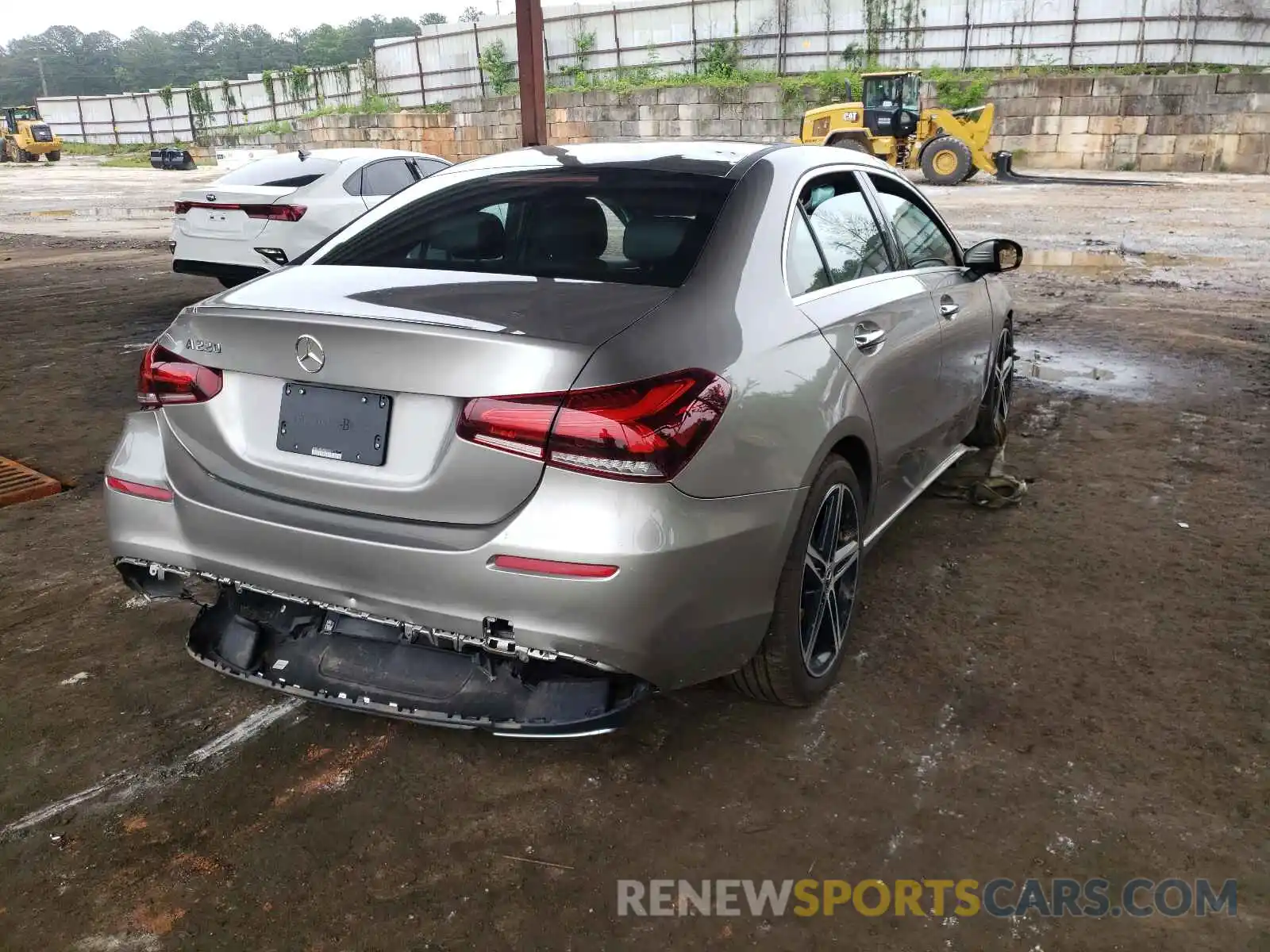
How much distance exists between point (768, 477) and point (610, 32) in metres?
33.3

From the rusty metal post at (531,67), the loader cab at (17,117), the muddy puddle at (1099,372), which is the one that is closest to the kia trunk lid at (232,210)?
the rusty metal post at (531,67)

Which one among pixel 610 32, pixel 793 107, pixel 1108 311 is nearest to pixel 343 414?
pixel 1108 311

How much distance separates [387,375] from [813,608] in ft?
4.47

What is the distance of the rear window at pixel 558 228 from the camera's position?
9.26 ft

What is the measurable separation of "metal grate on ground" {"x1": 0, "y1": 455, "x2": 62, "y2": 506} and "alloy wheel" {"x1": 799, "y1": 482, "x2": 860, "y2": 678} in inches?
149

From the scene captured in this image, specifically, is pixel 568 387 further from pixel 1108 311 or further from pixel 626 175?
pixel 1108 311

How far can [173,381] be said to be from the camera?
2.68 meters

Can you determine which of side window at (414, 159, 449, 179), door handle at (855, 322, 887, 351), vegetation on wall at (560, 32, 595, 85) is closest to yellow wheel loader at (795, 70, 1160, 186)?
vegetation on wall at (560, 32, 595, 85)

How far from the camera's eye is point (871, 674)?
320 cm

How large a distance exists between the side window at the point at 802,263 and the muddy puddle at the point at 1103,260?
362 inches

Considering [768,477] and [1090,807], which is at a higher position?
[768,477]

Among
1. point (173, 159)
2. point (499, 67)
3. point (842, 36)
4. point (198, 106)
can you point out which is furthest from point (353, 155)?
point (198, 106)

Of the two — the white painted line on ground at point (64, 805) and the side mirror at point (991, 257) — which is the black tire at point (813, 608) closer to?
the white painted line on ground at point (64, 805)

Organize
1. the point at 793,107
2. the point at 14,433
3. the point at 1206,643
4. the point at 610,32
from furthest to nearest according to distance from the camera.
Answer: the point at 610,32 < the point at 793,107 < the point at 14,433 < the point at 1206,643
